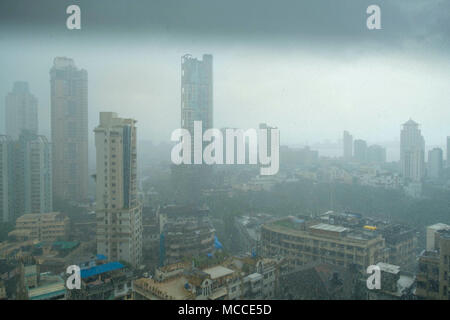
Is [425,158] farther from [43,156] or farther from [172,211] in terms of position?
[43,156]

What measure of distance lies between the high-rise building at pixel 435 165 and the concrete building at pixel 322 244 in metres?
3.73

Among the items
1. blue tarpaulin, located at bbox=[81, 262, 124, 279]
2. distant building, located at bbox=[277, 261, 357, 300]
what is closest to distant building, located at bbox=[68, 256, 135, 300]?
blue tarpaulin, located at bbox=[81, 262, 124, 279]

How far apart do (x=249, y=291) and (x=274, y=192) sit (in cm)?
719

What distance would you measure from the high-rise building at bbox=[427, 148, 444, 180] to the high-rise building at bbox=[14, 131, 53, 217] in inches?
346

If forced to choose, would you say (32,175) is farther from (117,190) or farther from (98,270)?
(98,270)

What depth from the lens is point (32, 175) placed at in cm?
680

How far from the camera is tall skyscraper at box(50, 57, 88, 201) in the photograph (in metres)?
6.66

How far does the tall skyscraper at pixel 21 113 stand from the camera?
4797 mm

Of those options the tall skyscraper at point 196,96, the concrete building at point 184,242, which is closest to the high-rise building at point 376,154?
the tall skyscraper at point 196,96

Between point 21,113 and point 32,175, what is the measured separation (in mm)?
1674

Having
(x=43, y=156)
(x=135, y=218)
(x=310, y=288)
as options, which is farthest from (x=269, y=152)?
(x=43, y=156)

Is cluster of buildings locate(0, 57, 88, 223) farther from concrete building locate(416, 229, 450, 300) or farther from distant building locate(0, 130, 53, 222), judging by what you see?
concrete building locate(416, 229, 450, 300)

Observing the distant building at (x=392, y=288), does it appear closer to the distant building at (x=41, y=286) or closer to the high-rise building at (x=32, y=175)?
the distant building at (x=41, y=286)

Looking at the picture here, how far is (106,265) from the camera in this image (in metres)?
3.68
